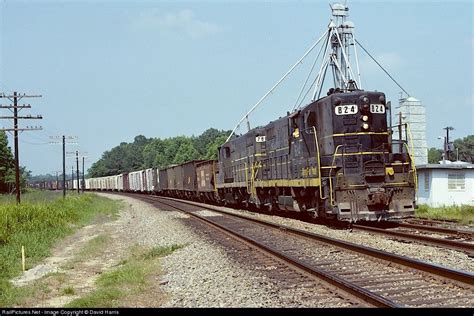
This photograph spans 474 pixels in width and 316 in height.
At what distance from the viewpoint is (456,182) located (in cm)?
3055

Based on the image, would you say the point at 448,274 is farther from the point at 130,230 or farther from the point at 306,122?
the point at 130,230

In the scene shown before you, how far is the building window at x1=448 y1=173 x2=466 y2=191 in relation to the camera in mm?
30484

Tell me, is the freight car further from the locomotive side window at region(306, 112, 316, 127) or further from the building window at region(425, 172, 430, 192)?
the building window at region(425, 172, 430, 192)

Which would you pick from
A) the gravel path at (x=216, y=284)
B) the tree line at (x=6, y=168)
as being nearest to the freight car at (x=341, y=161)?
the gravel path at (x=216, y=284)

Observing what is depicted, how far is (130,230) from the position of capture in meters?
21.2

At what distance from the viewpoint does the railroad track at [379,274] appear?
711 cm

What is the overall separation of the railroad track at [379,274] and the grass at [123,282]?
255 centimetres

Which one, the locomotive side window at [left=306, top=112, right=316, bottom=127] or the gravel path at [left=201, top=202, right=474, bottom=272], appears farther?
the locomotive side window at [left=306, top=112, right=316, bottom=127]

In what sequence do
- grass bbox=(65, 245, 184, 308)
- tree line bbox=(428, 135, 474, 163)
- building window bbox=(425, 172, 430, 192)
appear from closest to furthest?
grass bbox=(65, 245, 184, 308) < building window bbox=(425, 172, 430, 192) < tree line bbox=(428, 135, 474, 163)

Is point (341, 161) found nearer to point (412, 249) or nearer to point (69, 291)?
point (412, 249)

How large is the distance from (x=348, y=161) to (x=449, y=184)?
16700 millimetres

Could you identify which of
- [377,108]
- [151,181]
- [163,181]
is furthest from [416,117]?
[151,181]

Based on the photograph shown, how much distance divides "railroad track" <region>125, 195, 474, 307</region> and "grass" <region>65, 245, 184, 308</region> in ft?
8.35

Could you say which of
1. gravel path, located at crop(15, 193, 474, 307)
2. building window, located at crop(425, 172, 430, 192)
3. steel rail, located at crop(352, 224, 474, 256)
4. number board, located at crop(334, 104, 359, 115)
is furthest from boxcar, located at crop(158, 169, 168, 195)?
steel rail, located at crop(352, 224, 474, 256)
